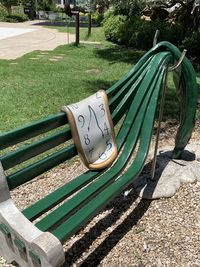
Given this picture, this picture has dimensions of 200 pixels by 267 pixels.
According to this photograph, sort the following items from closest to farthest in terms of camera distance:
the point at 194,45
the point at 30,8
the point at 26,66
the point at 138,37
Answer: the point at 26,66 → the point at 194,45 → the point at 138,37 → the point at 30,8

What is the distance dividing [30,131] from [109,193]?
2.43 ft

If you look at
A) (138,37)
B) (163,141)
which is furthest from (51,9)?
(163,141)

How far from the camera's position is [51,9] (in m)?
40.4

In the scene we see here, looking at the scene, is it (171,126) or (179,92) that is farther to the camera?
(171,126)

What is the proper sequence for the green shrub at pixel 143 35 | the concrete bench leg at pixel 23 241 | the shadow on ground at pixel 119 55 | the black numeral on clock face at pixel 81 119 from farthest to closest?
the green shrub at pixel 143 35 < the shadow on ground at pixel 119 55 < the black numeral on clock face at pixel 81 119 < the concrete bench leg at pixel 23 241

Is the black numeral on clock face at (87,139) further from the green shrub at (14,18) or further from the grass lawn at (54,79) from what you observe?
the green shrub at (14,18)

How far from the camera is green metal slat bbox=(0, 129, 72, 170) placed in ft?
7.15

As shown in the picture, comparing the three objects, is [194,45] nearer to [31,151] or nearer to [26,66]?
[26,66]

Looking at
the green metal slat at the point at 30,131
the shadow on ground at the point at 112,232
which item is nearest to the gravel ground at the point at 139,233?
the shadow on ground at the point at 112,232

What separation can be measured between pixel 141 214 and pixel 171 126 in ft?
8.09

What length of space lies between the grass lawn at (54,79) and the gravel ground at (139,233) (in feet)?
8.27

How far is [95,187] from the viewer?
267cm

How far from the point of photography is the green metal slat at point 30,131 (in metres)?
2.14

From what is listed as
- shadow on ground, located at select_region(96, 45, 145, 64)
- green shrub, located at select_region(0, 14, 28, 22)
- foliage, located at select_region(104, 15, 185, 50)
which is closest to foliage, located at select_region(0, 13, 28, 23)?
green shrub, located at select_region(0, 14, 28, 22)
